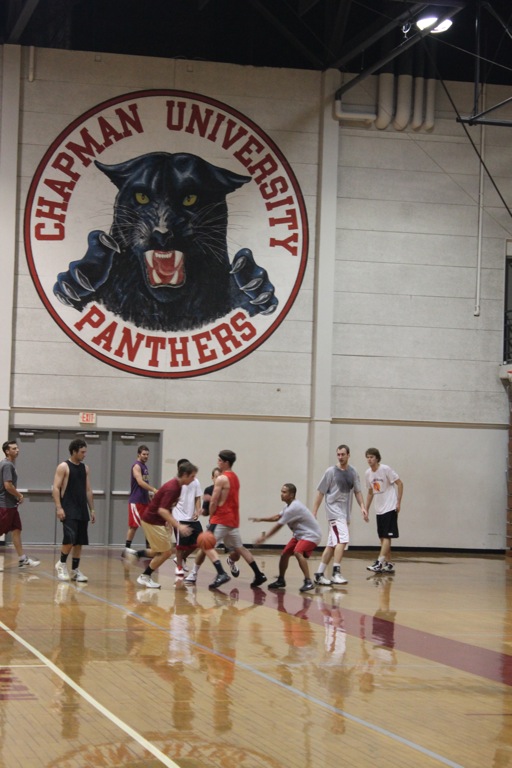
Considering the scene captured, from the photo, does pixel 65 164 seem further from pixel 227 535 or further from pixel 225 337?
pixel 227 535

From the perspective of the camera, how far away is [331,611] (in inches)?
517

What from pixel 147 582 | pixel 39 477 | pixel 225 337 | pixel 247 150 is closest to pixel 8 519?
pixel 147 582

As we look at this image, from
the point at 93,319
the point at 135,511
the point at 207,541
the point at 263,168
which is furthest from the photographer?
the point at 263,168

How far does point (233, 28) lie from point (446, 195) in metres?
6.07

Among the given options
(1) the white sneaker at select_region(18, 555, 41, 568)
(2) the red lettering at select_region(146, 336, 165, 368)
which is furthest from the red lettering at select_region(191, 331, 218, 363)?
(1) the white sneaker at select_region(18, 555, 41, 568)

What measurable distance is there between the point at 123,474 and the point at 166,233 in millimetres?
5271

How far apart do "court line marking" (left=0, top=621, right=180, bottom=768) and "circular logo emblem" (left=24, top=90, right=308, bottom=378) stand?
13.7 metres

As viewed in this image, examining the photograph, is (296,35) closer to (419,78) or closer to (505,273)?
(419,78)

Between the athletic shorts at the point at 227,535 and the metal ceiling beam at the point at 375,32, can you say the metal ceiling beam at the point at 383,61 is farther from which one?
the athletic shorts at the point at 227,535

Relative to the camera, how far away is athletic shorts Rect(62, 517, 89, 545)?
15.0 meters

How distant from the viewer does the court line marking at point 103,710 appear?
637cm

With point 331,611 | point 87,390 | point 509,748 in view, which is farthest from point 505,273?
point 509,748

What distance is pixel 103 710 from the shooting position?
7473mm

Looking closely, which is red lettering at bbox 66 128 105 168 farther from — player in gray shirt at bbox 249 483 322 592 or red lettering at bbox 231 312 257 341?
player in gray shirt at bbox 249 483 322 592
